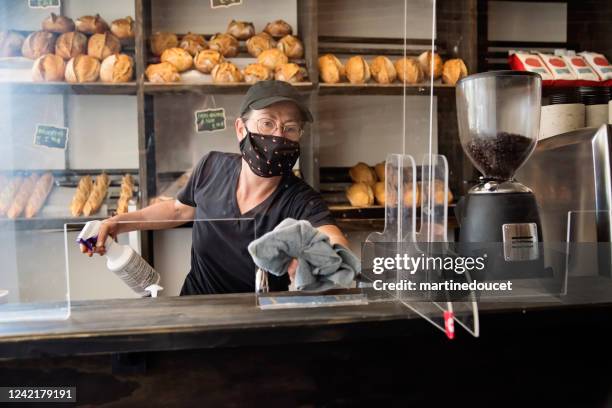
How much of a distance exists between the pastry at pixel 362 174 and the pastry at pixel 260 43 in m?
0.67

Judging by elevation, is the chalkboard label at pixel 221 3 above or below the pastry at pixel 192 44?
above

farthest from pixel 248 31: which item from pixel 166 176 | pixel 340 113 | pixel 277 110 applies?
pixel 277 110

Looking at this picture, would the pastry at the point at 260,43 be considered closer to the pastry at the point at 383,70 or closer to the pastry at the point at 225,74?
the pastry at the point at 225,74

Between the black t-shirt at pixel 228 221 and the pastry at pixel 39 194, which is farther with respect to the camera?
the pastry at pixel 39 194

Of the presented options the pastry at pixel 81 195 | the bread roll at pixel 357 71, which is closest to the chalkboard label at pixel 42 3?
the pastry at pixel 81 195

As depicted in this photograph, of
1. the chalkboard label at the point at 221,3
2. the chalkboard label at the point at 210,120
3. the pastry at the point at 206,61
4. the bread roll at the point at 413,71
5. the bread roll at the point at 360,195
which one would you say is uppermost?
the chalkboard label at the point at 221,3

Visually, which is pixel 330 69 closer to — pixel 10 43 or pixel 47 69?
pixel 47 69

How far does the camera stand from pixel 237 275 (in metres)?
1.13

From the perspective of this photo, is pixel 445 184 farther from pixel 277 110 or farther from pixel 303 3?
pixel 303 3

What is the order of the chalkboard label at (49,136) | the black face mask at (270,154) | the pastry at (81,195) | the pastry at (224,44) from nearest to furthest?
the black face mask at (270,154)
the pastry at (81,195)
the chalkboard label at (49,136)
the pastry at (224,44)

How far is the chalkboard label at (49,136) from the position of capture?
2080 millimetres

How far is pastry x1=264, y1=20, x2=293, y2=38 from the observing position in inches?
91.1

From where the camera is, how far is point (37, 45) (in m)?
2.15

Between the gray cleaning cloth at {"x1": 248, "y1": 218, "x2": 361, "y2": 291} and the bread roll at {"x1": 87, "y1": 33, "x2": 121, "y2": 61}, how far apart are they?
5.18 ft
